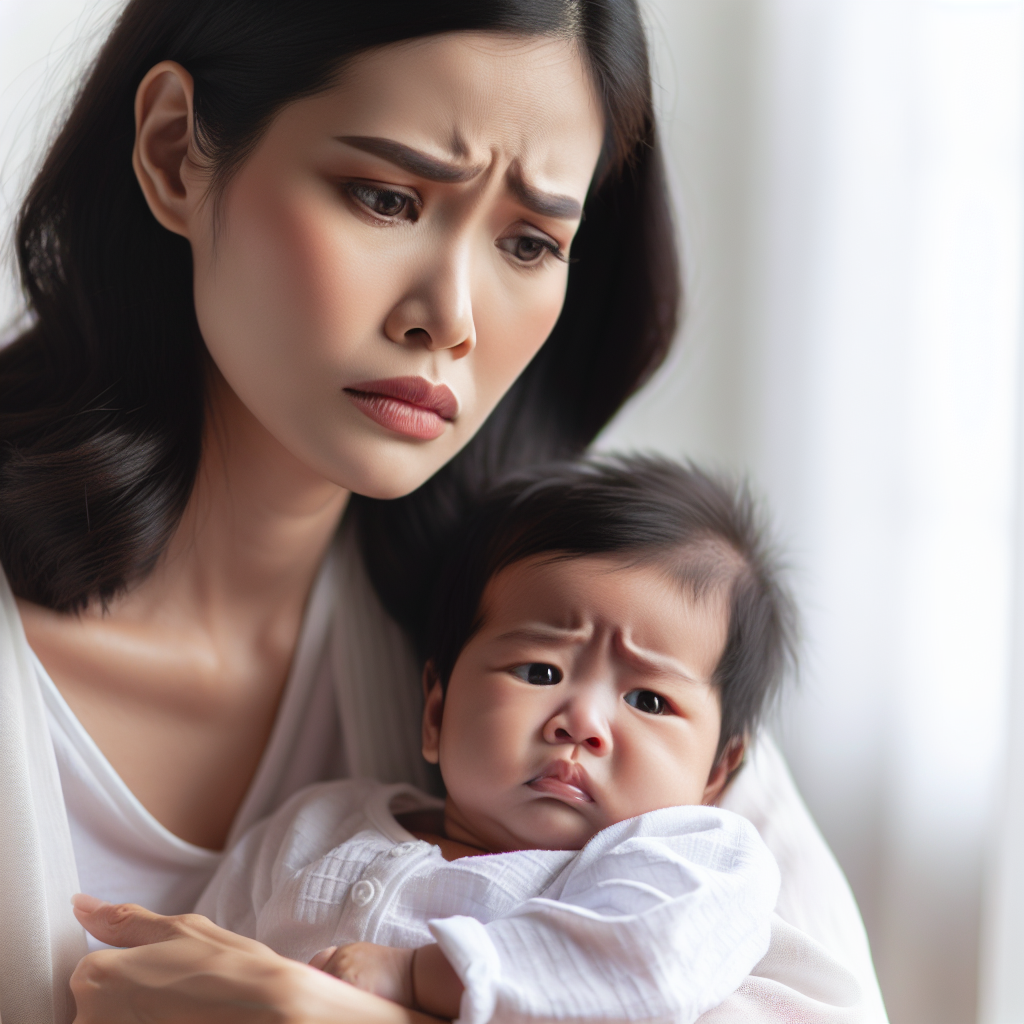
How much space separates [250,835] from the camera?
3.62 ft

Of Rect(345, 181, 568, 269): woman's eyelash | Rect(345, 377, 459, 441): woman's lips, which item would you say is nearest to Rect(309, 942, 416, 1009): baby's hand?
Rect(345, 377, 459, 441): woman's lips

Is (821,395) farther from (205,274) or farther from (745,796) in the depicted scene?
(205,274)

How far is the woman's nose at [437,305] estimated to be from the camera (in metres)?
0.95

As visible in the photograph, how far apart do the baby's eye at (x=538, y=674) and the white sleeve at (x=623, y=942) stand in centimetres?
17

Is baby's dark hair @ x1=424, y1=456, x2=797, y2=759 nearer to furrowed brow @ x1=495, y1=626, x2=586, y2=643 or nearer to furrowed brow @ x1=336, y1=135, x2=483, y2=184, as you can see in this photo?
furrowed brow @ x1=495, y1=626, x2=586, y2=643

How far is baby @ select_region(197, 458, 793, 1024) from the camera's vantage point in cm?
78

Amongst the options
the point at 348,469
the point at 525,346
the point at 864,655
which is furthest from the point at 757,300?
the point at 348,469

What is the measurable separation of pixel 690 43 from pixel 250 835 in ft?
5.27

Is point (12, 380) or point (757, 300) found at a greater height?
point (757, 300)

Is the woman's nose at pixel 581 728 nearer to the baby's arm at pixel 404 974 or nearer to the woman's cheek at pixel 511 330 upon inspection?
the baby's arm at pixel 404 974

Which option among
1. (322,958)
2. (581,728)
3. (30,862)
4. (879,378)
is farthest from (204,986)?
(879,378)

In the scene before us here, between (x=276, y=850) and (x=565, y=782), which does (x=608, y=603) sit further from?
(x=276, y=850)

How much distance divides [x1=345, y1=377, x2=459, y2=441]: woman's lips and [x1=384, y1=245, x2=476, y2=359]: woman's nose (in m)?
0.05

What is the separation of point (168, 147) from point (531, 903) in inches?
31.6
